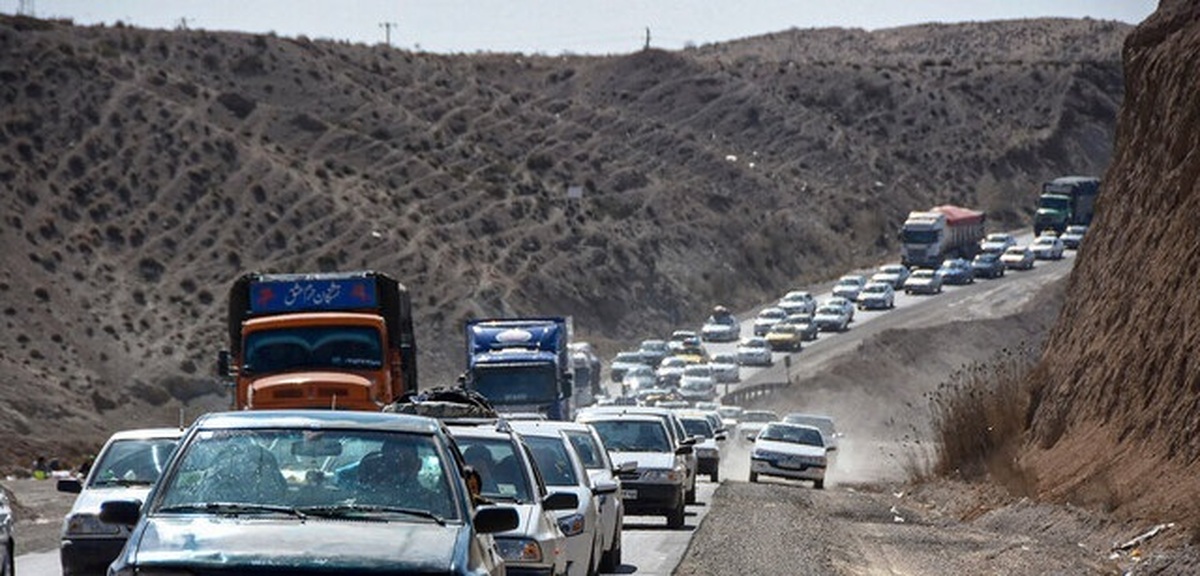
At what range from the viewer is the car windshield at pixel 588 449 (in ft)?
78.3

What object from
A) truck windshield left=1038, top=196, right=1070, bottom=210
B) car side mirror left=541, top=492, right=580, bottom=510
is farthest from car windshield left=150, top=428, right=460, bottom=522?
truck windshield left=1038, top=196, right=1070, bottom=210

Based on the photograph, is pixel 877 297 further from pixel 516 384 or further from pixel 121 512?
pixel 121 512

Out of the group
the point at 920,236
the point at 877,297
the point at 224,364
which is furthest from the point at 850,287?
the point at 224,364

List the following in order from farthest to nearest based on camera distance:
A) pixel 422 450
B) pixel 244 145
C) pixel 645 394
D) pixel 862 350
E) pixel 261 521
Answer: pixel 244 145, pixel 862 350, pixel 645 394, pixel 422 450, pixel 261 521

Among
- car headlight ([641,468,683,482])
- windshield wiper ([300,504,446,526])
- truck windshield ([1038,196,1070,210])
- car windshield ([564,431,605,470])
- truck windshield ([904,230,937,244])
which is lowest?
truck windshield ([904,230,937,244])

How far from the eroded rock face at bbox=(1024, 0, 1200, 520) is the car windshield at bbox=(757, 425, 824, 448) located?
5.97 metres

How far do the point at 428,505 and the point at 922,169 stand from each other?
143 meters

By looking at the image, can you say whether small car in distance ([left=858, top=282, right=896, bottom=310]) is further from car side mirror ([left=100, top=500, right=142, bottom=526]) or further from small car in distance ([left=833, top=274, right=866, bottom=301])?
car side mirror ([left=100, top=500, right=142, bottom=526])

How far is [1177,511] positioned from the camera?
2681 centimetres

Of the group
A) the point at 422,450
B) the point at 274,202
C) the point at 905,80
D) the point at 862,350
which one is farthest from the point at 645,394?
the point at 905,80

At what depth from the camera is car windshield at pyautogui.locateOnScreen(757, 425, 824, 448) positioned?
4772 cm

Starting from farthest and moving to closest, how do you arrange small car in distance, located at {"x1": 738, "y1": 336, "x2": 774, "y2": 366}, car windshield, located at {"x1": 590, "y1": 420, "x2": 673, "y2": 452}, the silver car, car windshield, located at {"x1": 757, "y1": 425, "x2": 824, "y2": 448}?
small car in distance, located at {"x1": 738, "y1": 336, "x2": 774, "y2": 366}, car windshield, located at {"x1": 757, "y1": 425, "x2": 824, "y2": 448}, car windshield, located at {"x1": 590, "y1": 420, "x2": 673, "y2": 452}, the silver car

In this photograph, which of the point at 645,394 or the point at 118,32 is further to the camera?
the point at 118,32

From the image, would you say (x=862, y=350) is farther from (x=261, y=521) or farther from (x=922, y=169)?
(x=261, y=521)
